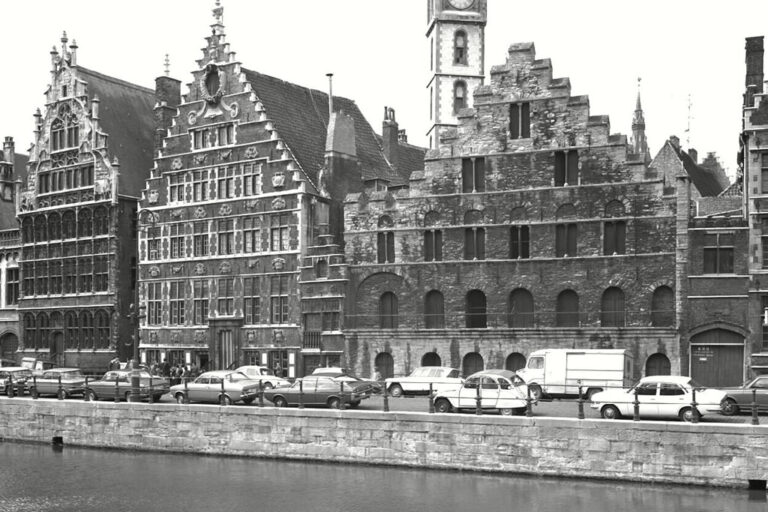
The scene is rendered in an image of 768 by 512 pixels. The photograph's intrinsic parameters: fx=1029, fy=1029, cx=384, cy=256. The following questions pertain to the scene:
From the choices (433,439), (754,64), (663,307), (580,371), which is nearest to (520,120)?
(663,307)

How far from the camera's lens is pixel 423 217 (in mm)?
53406

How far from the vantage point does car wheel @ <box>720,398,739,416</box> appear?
35.6 meters

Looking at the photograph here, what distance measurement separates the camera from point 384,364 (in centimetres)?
5444

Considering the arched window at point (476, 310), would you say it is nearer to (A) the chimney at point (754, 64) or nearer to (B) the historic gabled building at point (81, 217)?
(A) the chimney at point (754, 64)

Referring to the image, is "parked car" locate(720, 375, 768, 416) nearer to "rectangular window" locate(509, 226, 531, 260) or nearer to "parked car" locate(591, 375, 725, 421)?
"parked car" locate(591, 375, 725, 421)

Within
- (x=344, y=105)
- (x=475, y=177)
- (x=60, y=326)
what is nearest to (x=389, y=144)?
(x=344, y=105)

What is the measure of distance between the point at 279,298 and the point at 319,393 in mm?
18300

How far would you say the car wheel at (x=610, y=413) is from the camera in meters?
34.7

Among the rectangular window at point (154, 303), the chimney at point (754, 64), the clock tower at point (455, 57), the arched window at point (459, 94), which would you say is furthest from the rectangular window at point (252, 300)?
the chimney at point (754, 64)

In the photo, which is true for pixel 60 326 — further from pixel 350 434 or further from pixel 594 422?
pixel 594 422

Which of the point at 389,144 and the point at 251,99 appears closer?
the point at 251,99

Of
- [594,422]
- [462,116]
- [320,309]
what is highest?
[462,116]

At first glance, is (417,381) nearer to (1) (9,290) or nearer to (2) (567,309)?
(2) (567,309)

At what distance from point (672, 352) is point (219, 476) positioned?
22.7 m
